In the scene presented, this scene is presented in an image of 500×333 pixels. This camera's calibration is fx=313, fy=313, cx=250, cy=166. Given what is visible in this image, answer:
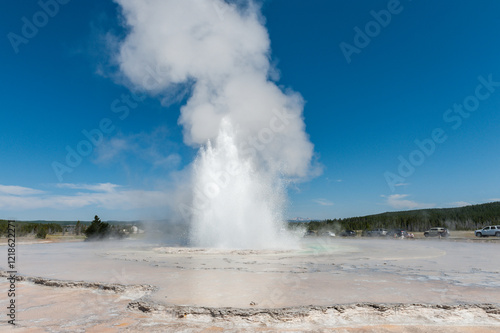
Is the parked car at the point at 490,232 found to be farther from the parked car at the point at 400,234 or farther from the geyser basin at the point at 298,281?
the geyser basin at the point at 298,281

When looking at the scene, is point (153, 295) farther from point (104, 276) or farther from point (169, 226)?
point (169, 226)

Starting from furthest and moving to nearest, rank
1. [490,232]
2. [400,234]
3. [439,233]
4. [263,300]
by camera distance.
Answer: [400,234]
[439,233]
[490,232]
[263,300]

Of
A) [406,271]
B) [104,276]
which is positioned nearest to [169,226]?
[104,276]

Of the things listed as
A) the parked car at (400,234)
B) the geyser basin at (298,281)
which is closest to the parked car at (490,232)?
the parked car at (400,234)

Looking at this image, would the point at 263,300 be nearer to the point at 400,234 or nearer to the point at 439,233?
the point at 400,234

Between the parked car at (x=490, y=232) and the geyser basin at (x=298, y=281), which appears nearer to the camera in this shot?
the geyser basin at (x=298, y=281)

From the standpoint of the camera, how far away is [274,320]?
22.3 feet

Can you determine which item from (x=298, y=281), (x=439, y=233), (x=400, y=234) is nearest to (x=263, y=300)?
(x=298, y=281)

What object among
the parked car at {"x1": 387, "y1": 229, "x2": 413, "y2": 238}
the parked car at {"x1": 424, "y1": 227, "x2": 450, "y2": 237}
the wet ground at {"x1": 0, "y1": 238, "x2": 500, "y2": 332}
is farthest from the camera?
the parked car at {"x1": 387, "y1": 229, "x2": 413, "y2": 238}

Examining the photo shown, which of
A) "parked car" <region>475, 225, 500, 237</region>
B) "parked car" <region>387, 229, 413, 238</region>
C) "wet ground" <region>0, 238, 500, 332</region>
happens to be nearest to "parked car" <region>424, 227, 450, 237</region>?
"parked car" <region>387, 229, 413, 238</region>

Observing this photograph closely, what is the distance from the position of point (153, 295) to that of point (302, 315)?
4.23 metres

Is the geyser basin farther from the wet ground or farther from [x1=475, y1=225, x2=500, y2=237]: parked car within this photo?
[x1=475, y1=225, x2=500, y2=237]: parked car

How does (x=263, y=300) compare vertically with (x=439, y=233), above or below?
above

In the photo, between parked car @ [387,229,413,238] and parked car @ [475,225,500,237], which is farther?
parked car @ [387,229,413,238]
